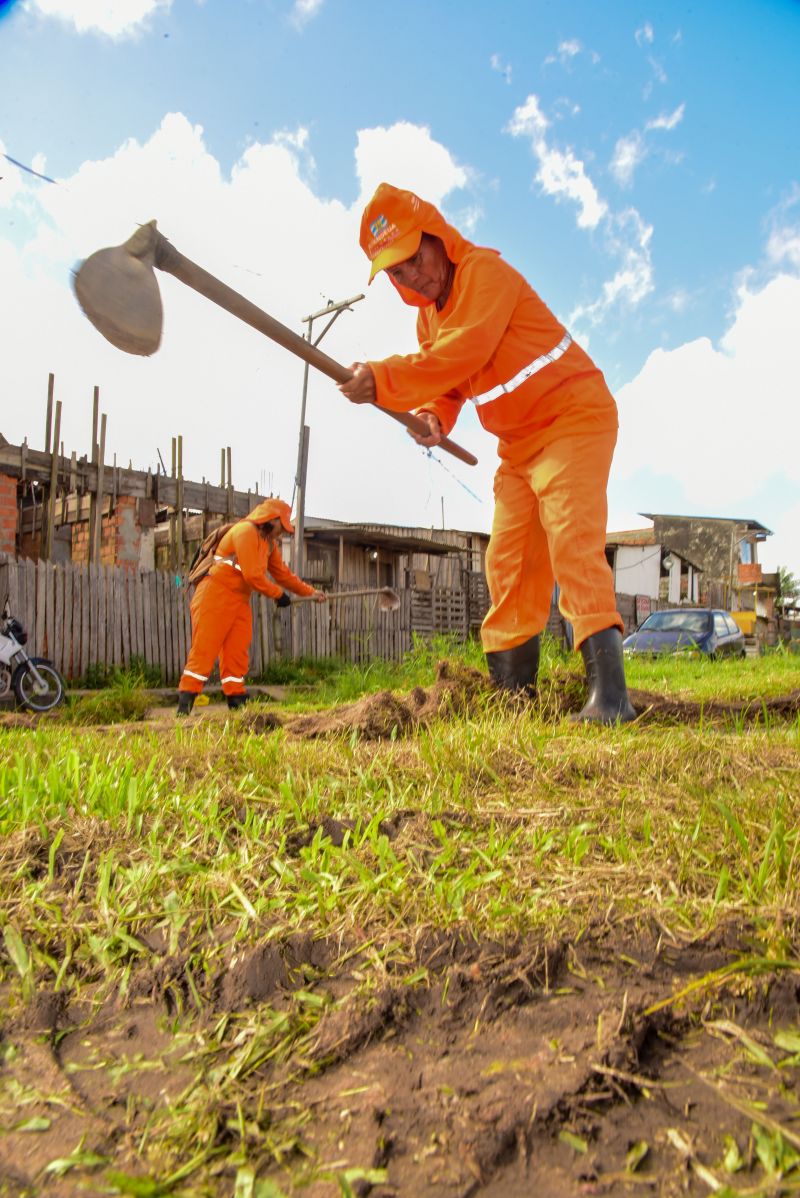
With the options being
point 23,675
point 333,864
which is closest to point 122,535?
point 23,675

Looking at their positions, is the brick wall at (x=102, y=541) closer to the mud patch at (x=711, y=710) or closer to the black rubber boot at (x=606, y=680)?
the mud patch at (x=711, y=710)

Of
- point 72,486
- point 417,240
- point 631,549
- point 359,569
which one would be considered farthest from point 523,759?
point 631,549

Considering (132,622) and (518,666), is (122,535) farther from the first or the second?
(518,666)

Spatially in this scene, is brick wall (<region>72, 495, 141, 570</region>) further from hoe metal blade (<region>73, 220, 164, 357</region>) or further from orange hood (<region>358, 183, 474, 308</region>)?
orange hood (<region>358, 183, 474, 308</region>)

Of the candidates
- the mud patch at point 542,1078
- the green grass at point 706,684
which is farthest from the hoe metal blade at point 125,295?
the green grass at point 706,684

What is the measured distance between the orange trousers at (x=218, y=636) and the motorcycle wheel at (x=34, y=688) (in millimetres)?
1938

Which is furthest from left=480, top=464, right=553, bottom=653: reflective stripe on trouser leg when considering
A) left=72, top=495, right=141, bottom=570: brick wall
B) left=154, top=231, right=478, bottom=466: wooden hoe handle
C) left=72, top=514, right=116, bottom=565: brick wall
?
left=72, top=514, right=116, bottom=565: brick wall

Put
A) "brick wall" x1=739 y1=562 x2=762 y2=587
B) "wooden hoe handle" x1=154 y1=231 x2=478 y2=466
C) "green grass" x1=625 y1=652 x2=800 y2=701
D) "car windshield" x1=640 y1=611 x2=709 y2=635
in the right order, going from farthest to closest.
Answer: "brick wall" x1=739 y1=562 x2=762 y2=587
"car windshield" x1=640 y1=611 x2=709 y2=635
"green grass" x1=625 y1=652 x2=800 y2=701
"wooden hoe handle" x1=154 y1=231 x2=478 y2=466

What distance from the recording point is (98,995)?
4.09ft

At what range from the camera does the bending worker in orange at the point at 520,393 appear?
3.31 metres

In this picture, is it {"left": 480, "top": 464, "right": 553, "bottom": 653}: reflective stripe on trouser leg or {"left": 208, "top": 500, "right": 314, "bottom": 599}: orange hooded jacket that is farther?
{"left": 208, "top": 500, "right": 314, "bottom": 599}: orange hooded jacket

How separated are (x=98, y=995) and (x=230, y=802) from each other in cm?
81

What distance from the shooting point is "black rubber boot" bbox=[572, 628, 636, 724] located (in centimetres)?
328

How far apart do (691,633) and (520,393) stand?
1227 cm
